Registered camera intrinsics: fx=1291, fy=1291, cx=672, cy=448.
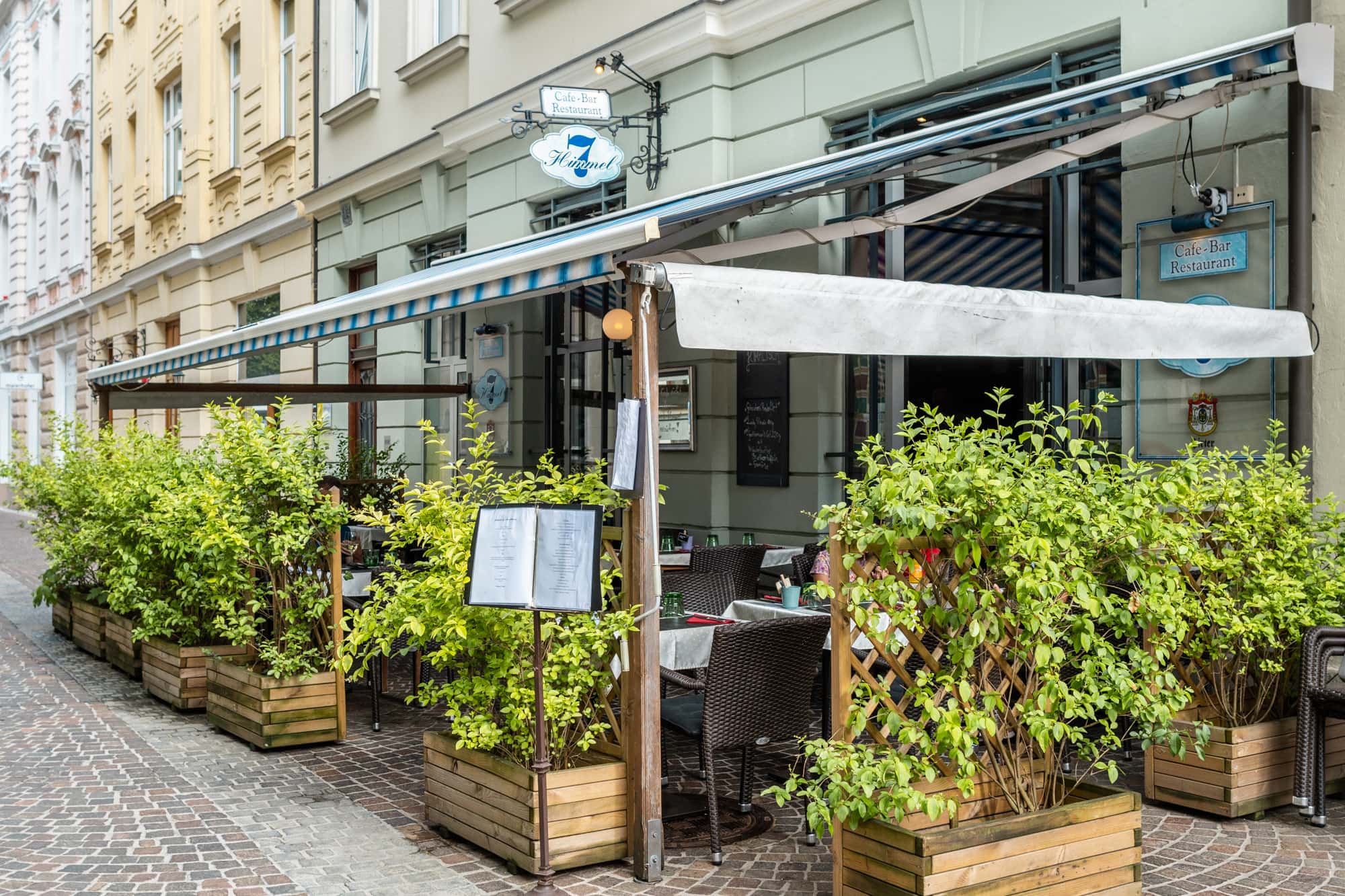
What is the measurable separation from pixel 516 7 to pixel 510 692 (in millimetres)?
8510

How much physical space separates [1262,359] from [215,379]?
55.6ft

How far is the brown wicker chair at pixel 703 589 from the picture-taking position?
7676 millimetres

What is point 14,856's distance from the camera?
4.77 metres

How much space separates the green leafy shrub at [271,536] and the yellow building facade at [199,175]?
9.73 m

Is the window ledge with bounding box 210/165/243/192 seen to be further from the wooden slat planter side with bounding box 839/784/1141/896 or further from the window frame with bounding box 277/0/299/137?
the wooden slat planter side with bounding box 839/784/1141/896

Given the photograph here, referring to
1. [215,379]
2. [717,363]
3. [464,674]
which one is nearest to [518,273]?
[464,674]

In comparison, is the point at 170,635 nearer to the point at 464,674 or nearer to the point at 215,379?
the point at 464,674

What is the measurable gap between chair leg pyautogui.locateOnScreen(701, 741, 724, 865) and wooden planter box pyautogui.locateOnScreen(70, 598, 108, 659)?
6143 millimetres

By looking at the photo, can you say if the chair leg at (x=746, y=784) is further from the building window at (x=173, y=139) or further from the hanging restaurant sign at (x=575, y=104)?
the building window at (x=173, y=139)

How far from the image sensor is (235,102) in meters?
19.0

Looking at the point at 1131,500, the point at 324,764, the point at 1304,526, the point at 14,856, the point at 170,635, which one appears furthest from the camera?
the point at 170,635

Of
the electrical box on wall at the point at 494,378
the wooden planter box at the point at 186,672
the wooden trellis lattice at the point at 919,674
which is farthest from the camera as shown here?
the electrical box on wall at the point at 494,378

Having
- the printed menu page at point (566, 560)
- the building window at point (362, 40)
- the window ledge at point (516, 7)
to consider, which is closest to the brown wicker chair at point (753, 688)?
the printed menu page at point (566, 560)

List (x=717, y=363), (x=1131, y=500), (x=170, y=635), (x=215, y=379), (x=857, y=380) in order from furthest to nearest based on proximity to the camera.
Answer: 1. (x=215, y=379)
2. (x=717, y=363)
3. (x=857, y=380)
4. (x=170, y=635)
5. (x=1131, y=500)
